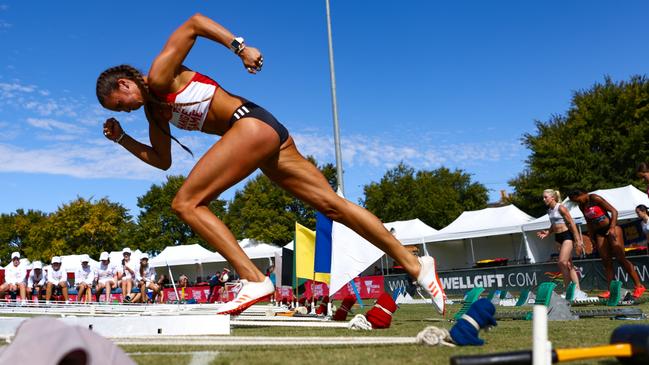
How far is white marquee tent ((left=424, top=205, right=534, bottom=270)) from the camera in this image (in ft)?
84.7

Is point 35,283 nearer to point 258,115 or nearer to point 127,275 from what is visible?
point 127,275

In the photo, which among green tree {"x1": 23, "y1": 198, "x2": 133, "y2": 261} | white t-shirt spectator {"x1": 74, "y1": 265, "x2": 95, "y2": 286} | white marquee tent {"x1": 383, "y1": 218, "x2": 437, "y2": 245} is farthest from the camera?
green tree {"x1": 23, "y1": 198, "x2": 133, "y2": 261}

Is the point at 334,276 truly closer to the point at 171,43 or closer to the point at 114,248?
the point at 171,43

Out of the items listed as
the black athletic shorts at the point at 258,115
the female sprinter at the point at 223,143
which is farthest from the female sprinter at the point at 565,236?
the black athletic shorts at the point at 258,115

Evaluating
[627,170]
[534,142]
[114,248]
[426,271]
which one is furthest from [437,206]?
[426,271]

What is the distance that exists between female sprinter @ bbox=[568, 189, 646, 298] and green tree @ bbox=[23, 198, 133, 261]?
55.3 meters

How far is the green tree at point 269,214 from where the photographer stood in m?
48.9

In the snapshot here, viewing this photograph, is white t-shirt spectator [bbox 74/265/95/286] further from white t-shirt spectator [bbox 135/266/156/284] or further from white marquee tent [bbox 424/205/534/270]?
white marquee tent [bbox 424/205/534/270]

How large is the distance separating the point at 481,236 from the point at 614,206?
19.2 feet

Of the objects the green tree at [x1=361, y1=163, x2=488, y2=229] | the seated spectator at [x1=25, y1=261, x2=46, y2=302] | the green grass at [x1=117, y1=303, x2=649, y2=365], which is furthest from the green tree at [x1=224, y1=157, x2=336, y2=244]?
the green grass at [x1=117, y1=303, x2=649, y2=365]

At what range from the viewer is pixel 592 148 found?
112 feet

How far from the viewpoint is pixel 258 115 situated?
3.30 metres

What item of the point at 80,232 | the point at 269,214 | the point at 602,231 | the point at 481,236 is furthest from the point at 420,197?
the point at 602,231

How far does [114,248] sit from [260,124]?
5962 cm
